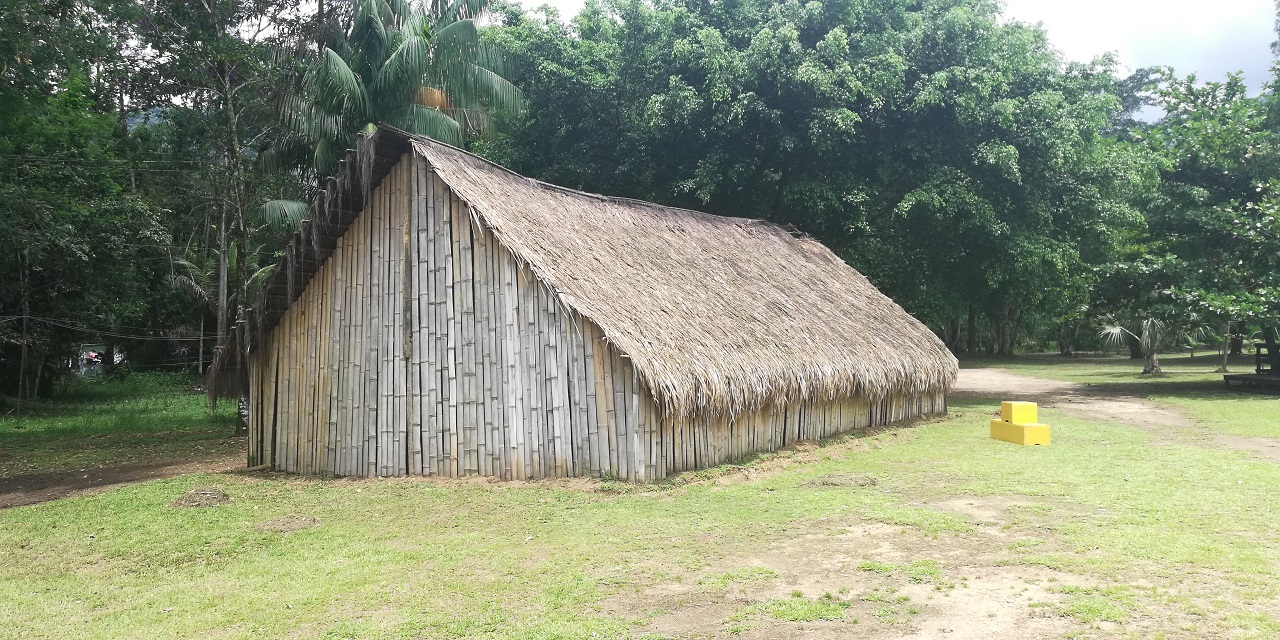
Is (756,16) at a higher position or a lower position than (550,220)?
higher

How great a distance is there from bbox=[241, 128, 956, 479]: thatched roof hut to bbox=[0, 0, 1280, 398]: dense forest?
524 cm

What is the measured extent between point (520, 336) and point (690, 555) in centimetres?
352

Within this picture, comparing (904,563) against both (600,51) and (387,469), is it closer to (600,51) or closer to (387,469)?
(387,469)

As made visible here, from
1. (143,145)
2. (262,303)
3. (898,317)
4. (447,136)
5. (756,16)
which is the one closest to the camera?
(262,303)

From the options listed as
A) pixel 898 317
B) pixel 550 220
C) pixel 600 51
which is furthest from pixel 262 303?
pixel 600 51

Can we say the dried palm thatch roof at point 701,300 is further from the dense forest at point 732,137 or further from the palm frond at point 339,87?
the palm frond at point 339,87

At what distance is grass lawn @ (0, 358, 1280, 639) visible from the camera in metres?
4.70

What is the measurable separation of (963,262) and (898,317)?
476 cm

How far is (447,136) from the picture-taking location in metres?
15.6

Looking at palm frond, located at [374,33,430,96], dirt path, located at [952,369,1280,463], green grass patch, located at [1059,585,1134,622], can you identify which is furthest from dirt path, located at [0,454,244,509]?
dirt path, located at [952,369,1280,463]

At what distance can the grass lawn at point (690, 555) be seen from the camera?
4.70m

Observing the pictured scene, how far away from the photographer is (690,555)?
5.99 metres

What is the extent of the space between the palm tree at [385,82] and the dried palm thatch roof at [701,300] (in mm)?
4540

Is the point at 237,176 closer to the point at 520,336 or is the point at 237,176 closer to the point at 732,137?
the point at 732,137
